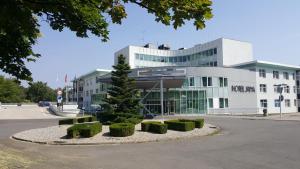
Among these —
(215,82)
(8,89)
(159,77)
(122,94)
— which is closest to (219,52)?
(215,82)

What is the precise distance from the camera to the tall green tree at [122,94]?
29719 millimetres

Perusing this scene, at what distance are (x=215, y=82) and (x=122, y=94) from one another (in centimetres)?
2896

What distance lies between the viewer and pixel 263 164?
11430 millimetres

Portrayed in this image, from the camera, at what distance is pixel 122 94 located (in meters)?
30.2

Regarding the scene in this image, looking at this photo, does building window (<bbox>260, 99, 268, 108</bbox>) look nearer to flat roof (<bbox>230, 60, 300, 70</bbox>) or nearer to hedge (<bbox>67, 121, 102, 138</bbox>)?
flat roof (<bbox>230, 60, 300, 70</bbox>)

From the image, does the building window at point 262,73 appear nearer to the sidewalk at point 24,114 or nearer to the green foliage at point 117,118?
the sidewalk at point 24,114

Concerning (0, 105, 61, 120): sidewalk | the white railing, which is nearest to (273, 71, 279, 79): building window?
the white railing

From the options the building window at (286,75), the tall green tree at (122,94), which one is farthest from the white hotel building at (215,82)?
the tall green tree at (122,94)

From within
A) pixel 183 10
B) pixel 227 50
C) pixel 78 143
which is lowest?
pixel 78 143

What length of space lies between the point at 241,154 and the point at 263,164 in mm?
2288

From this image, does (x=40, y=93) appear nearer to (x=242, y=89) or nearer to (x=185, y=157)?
(x=242, y=89)

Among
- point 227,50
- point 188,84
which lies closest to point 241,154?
point 188,84

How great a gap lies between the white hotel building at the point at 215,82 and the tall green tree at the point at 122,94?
1344cm

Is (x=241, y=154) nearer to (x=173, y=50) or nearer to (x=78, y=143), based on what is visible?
(x=78, y=143)
